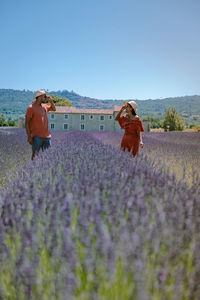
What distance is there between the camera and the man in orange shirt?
15.8 feet

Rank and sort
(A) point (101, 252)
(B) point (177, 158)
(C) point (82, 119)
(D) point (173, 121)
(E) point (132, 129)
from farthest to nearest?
(D) point (173, 121) → (C) point (82, 119) → (B) point (177, 158) → (E) point (132, 129) → (A) point (101, 252)

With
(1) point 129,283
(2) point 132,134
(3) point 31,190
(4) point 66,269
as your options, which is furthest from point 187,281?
(2) point 132,134

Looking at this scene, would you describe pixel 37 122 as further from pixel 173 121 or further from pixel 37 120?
pixel 173 121

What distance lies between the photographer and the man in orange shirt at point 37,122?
15.8 ft

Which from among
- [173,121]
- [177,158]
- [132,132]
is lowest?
[177,158]

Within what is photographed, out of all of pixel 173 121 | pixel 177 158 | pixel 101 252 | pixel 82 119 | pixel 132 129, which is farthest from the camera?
pixel 173 121

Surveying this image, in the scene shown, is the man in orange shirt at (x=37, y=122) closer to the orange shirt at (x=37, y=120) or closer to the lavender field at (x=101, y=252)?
the orange shirt at (x=37, y=120)

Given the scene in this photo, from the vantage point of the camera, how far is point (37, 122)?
495 centimetres

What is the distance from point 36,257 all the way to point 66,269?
146 millimetres

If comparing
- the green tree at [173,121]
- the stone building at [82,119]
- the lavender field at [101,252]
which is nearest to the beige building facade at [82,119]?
the stone building at [82,119]

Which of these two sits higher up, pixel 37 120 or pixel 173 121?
pixel 173 121

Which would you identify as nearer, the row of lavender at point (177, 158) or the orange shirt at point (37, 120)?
the row of lavender at point (177, 158)

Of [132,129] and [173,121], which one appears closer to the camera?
[132,129]

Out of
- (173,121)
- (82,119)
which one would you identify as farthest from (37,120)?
(173,121)
